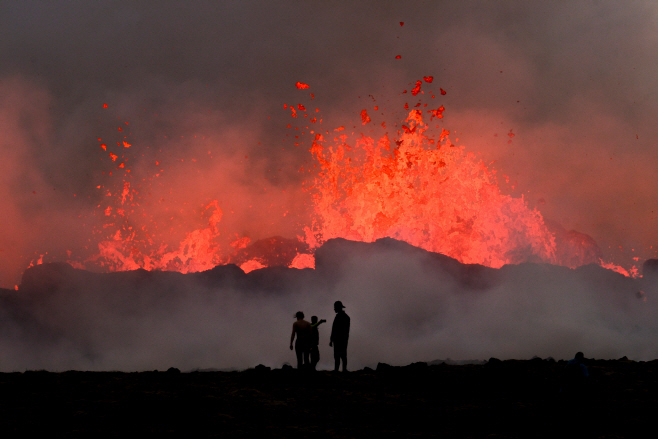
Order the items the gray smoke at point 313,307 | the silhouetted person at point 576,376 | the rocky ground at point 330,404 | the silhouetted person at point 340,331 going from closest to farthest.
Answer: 1. the rocky ground at point 330,404
2. the silhouetted person at point 576,376
3. the silhouetted person at point 340,331
4. the gray smoke at point 313,307

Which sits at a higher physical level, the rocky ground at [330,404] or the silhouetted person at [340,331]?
the silhouetted person at [340,331]

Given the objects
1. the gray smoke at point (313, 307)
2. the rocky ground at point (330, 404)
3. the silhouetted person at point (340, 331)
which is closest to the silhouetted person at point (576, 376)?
the rocky ground at point (330, 404)

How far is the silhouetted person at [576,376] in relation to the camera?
1495 cm

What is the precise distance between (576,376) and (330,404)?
6.97 m

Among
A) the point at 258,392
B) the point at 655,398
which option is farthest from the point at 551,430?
the point at 258,392

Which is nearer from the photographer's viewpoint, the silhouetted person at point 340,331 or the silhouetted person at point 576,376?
the silhouetted person at point 576,376

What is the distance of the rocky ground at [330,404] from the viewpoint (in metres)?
12.4

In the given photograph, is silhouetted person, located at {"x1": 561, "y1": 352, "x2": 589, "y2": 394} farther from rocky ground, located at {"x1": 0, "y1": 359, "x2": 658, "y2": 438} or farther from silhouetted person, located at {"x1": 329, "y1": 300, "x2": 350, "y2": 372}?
silhouetted person, located at {"x1": 329, "y1": 300, "x2": 350, "y2": 372}

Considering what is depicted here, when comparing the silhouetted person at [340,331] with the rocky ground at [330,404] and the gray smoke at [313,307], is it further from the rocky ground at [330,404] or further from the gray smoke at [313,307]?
the gray smoke at [313,307]

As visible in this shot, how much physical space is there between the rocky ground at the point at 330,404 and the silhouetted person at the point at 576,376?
8.0 inches

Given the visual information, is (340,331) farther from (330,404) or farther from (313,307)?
(313,307)

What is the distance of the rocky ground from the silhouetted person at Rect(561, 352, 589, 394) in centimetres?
20

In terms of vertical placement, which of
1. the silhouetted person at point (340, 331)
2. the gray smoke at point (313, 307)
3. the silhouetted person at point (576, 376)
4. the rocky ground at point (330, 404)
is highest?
the gray smoke at point (313, 307)

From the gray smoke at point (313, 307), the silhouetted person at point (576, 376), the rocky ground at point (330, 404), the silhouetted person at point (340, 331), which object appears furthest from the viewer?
the gray smoke at point (313, 307)
